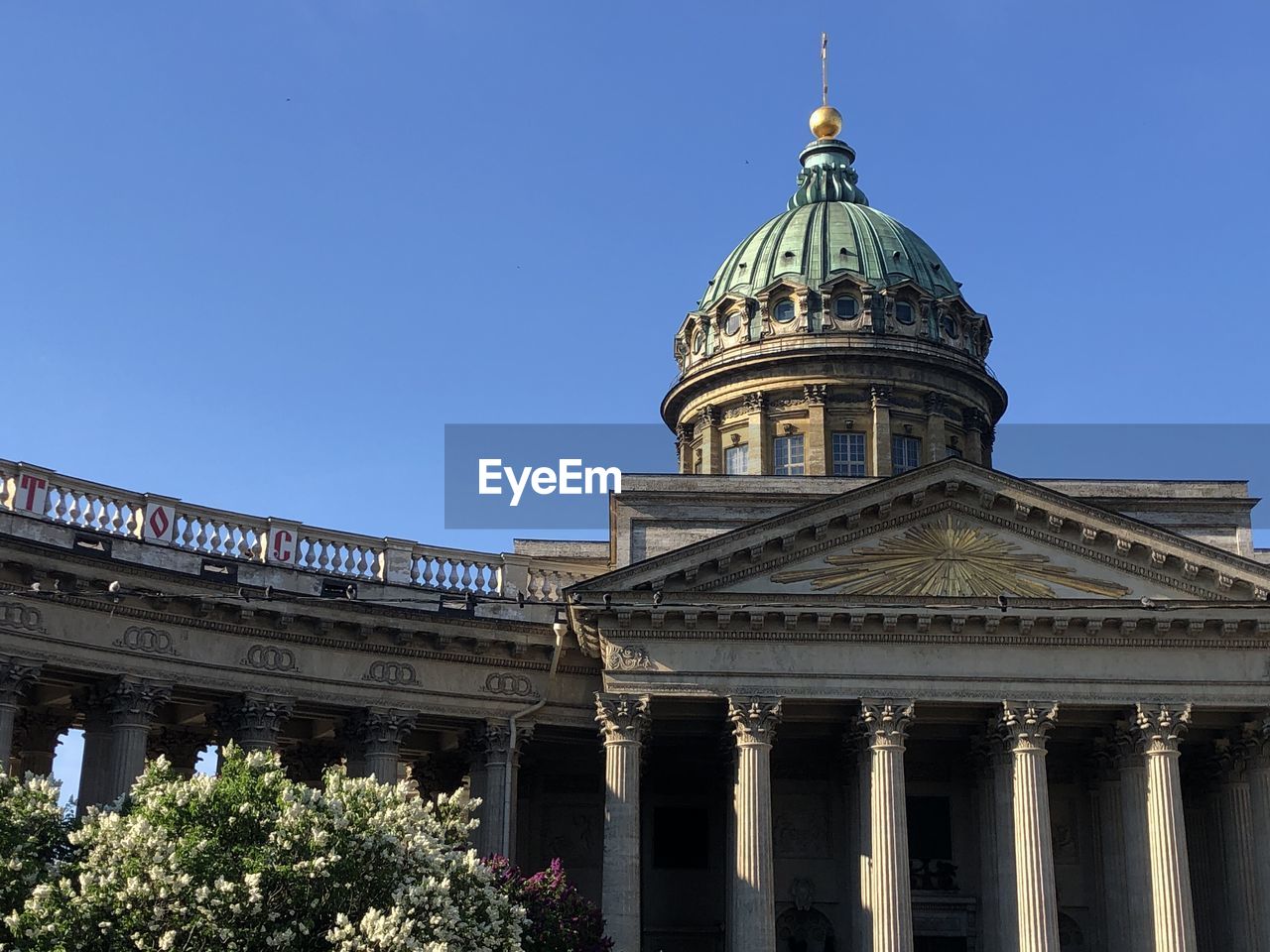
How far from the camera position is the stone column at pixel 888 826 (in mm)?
39719

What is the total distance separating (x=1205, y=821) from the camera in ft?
153

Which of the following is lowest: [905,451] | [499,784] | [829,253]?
[499,784]

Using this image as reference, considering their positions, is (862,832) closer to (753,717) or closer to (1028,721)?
(753,717)

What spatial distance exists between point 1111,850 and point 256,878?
26.1 metres

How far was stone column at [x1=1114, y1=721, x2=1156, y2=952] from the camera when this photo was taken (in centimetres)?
4147

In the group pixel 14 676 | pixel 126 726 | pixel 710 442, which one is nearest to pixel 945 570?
pixel 126 726

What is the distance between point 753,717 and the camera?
4119cm

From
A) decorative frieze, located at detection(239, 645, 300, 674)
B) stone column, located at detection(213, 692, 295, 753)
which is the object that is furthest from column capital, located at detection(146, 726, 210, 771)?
decorative frieze, located at detection(239, 645, 300, 674)

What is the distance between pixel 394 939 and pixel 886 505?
20.4 meters

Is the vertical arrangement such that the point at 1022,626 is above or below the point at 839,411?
below

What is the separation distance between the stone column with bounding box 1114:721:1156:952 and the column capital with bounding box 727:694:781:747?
8.80 meters

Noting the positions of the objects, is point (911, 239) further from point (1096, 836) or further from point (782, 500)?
point (1096, 836)

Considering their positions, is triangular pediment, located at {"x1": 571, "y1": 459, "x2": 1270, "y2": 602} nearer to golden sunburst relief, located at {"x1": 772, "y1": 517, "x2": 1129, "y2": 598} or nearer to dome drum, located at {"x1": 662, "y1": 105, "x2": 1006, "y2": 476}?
golden sunburst relief, located at {"x1": 772, "y1": 517, "x2": 1129, "y2": 598}

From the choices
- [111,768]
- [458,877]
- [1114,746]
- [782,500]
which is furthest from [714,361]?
[458,877]
